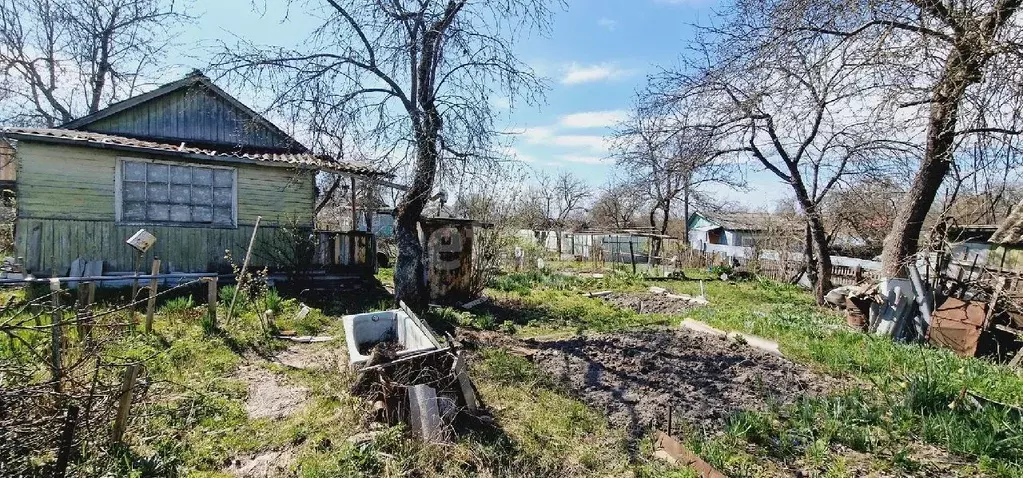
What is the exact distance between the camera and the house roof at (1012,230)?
768 centimetres

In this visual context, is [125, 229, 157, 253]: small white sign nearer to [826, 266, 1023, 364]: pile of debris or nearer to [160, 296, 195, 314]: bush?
[160, 296, 195, 314]: bush

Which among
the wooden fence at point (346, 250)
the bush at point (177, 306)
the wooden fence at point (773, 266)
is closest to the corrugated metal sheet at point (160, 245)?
the wooden fence at point (346, 250)

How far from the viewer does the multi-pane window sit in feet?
33.8

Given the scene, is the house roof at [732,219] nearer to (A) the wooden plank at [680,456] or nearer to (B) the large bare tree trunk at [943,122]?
(B) the large bare tree trunk at [943,122]

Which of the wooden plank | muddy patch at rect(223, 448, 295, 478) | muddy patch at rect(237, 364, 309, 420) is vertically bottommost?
muddy patch at rect(223, 448, 295, 478)

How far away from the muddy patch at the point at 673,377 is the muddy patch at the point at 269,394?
2.64m

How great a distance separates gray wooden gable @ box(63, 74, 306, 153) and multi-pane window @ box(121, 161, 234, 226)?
1208 millimetres

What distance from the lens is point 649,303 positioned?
1210 cm

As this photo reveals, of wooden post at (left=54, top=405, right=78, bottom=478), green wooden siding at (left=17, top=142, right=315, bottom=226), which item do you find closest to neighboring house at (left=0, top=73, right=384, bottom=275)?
green wooden siding at (left=17, top=142, right=315, bottom=226)

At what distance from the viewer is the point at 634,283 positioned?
16141mm

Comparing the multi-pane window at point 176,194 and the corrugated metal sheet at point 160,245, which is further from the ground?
the multi-pane window at point 176,194

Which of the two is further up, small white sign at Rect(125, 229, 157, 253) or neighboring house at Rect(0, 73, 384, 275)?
neighboring house at Rect(0, 73, 384, 275)

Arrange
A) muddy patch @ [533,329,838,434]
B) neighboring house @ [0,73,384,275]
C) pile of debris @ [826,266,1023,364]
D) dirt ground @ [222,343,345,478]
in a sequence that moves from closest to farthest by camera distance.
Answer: dirt ground @ [222,343,345,478]
muddy patch @ [533,329,838,434]
pile of debris @ [826,266,1023,364]
neighboring house @ [0,73,384,275]

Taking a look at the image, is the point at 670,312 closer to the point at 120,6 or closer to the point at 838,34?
the point at 838,34
